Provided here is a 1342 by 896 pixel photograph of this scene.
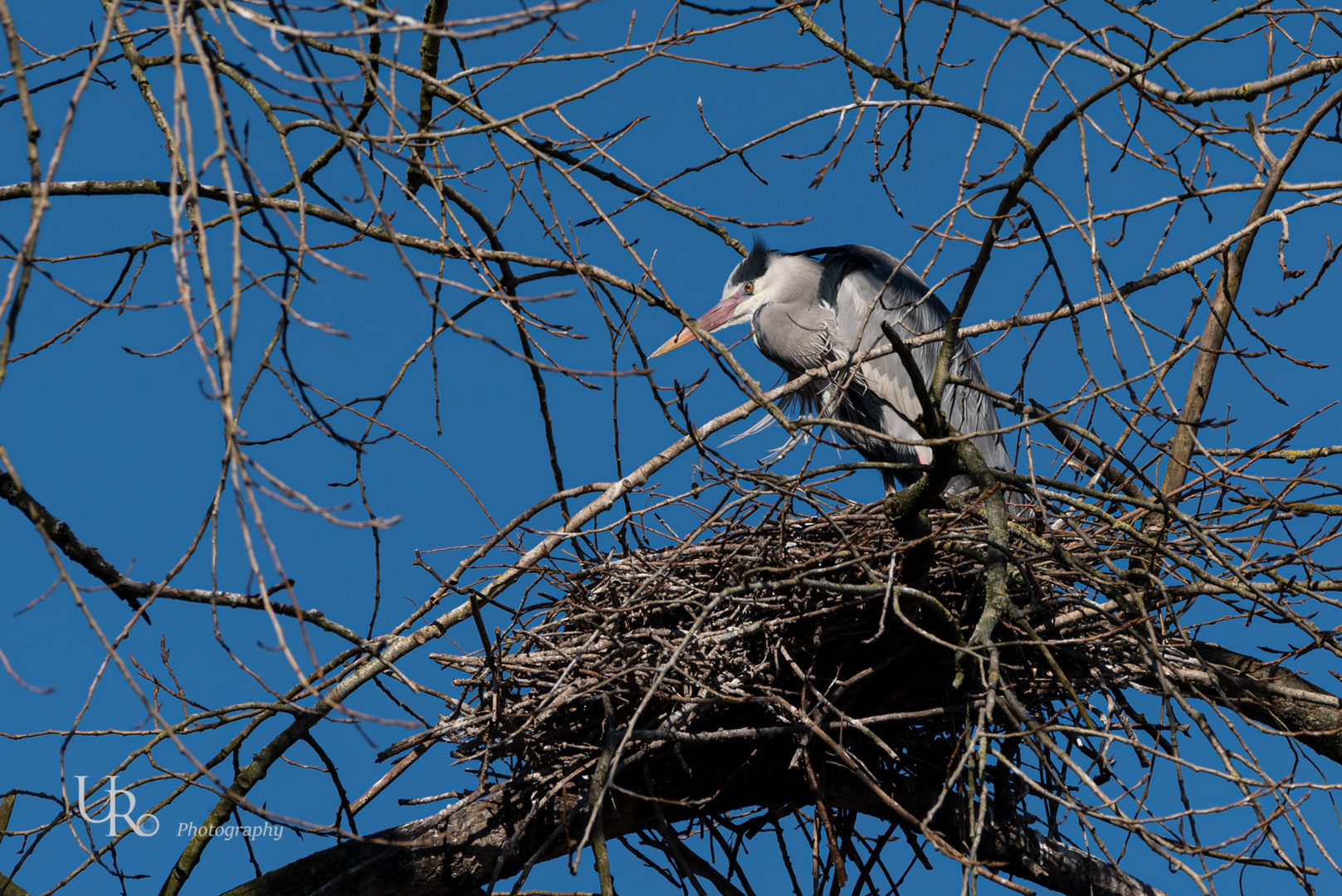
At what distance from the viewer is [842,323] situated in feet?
16.3

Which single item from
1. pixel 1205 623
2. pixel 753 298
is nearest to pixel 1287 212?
pixel 1205 623

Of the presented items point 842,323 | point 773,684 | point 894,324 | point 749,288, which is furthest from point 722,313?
point 773,684

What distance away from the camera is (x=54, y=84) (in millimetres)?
2453

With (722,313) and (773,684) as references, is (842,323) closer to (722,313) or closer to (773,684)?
(722,313)

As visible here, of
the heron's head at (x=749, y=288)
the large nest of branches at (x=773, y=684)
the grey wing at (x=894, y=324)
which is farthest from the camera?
the heron's head at (x=749, y=288)

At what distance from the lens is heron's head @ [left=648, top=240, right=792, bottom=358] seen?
5289 mm

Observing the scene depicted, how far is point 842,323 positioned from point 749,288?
2.04 feet

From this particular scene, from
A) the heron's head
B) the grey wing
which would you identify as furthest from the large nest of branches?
the heron's head

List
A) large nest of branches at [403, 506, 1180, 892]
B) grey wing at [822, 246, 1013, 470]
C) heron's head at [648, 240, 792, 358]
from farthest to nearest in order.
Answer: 1. heron's head at [648, 240, 792, 358]
2. grey wing at [822, 246, 1013, 470]
3. large nest of branches at [403, 506, 1180, 892]

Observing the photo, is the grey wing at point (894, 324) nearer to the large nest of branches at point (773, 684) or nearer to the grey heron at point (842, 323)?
the grey heron at point (842, 323)

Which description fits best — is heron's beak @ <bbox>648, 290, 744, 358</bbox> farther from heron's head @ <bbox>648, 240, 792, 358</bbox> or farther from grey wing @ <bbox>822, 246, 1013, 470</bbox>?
grey wing @ <bbox>822, 246, 1013, 470</bbox>

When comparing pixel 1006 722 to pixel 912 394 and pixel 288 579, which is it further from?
pixel 912 394

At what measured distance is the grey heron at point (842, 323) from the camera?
Result: 4.87m

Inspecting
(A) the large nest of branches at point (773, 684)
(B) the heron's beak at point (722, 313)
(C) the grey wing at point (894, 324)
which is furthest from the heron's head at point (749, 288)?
(A) the large nest of branches at point (773, 684)
